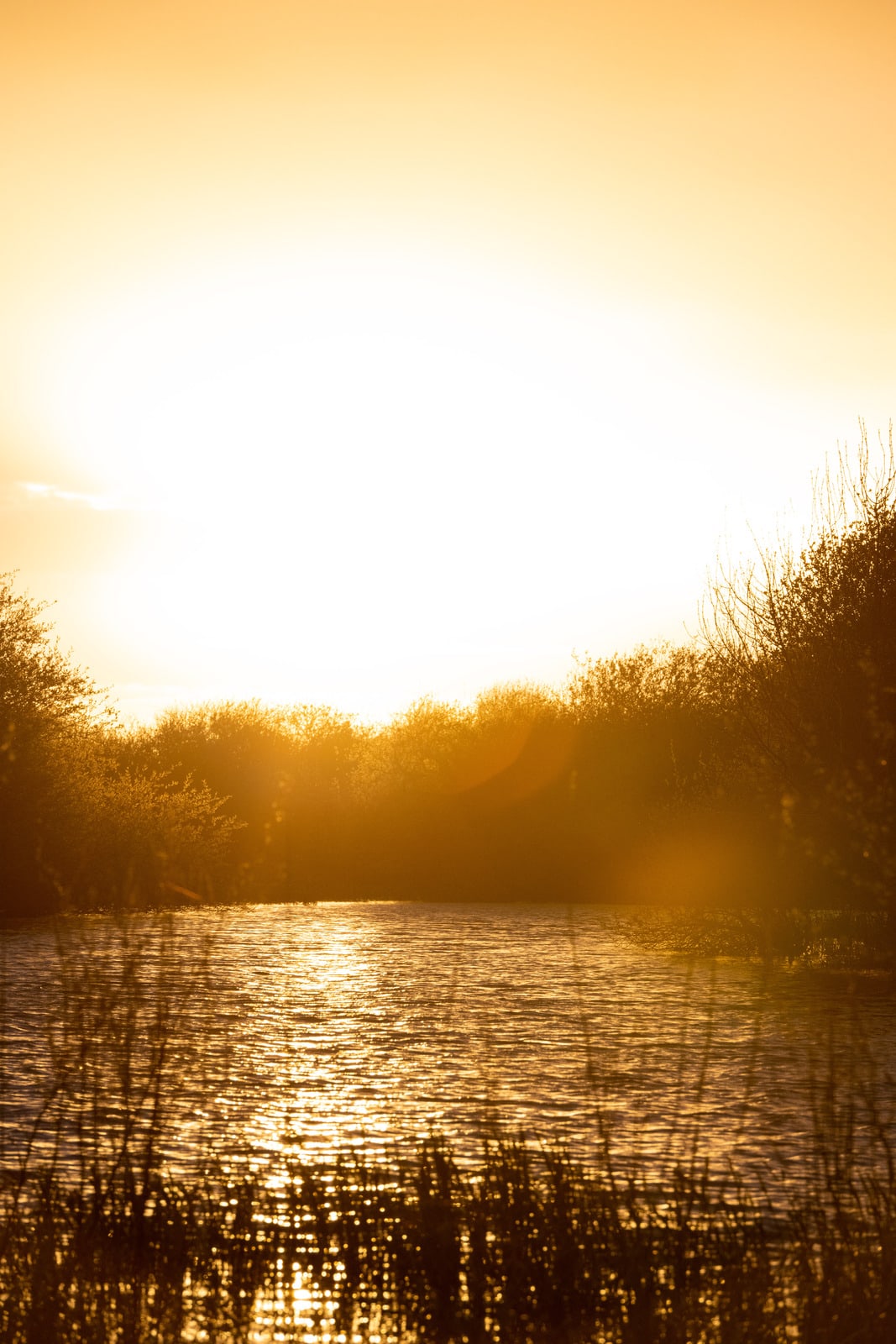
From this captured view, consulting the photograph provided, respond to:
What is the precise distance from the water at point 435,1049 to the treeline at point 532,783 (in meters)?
1.35

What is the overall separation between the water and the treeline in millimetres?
1352

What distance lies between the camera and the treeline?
2194 centimetres

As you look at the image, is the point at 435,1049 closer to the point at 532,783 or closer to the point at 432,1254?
the point at 432,1254

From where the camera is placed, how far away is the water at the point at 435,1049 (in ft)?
29.2

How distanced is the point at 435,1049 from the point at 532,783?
37.5 m

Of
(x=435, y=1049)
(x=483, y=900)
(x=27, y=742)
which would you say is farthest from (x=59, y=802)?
(x=435, y=1049)

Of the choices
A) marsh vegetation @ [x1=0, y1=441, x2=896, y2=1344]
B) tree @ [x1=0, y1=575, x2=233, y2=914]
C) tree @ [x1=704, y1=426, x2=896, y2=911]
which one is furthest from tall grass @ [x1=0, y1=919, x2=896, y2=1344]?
tree @ [x1=0, y1=575, x2=233, y2=914]

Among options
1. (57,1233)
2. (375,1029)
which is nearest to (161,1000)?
(57,1233)

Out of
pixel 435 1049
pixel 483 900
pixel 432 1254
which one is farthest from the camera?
pixel 483 900

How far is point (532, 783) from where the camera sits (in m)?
51.8

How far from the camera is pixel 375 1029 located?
52.4 ft

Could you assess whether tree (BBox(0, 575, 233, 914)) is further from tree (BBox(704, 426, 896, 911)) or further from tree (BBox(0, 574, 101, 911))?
tree (BBox(704, 426, 896, 911))

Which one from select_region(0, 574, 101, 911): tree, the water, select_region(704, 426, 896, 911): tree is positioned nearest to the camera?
the water

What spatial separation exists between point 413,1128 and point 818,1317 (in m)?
4.90
